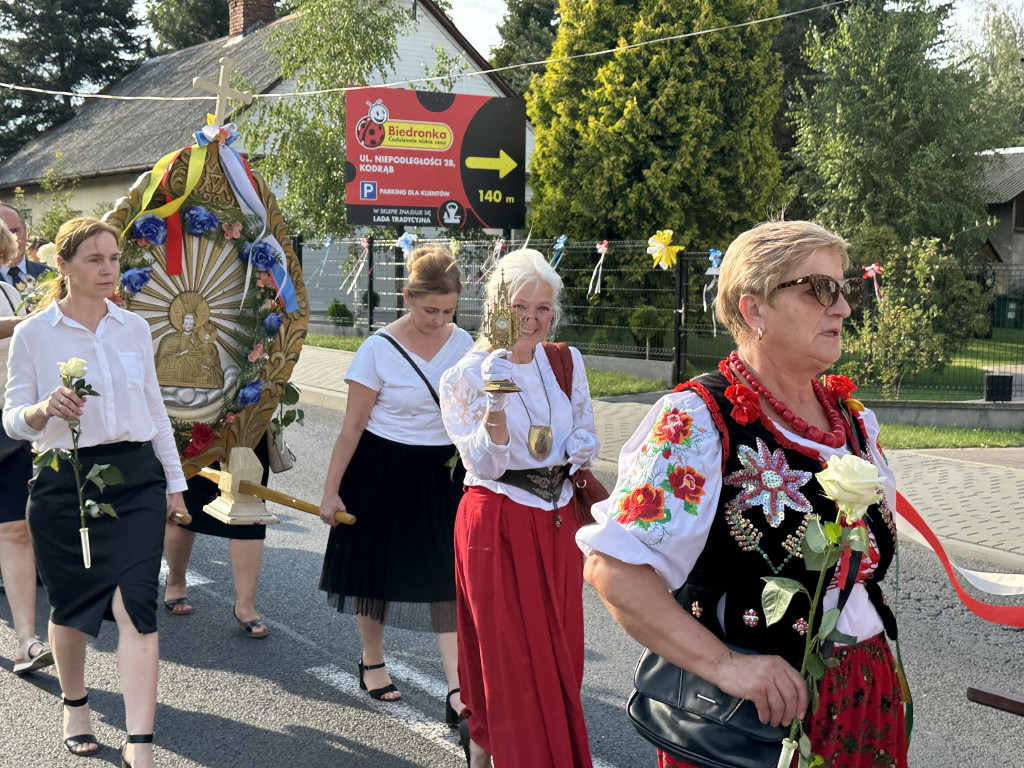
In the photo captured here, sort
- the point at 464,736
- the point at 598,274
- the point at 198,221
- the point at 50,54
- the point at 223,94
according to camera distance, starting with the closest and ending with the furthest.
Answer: the point at 464,736 → the point at 198,221 → the point at 223,94 → the point at 598,274 → the point at 50,54

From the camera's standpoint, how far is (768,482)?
1992 mm

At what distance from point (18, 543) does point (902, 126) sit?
26.8 meters

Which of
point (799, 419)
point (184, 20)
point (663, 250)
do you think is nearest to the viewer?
point (799, 419)

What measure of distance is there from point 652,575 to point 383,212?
19095 millimetres

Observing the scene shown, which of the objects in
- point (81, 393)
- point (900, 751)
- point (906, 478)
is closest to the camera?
point (900, 751)

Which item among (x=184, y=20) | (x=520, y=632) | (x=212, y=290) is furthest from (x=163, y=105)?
(x=520, y=632)

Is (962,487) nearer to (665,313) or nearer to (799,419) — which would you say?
(799,419)

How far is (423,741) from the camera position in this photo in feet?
13.5

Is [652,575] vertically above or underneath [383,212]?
underneath

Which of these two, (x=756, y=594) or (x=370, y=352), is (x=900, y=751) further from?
(x=370, y=352)

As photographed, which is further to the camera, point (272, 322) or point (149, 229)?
point (272, 322)

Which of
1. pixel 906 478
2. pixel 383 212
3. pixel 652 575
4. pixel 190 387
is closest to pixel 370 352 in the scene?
pixel 190 387

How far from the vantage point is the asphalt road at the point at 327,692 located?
4.01 m

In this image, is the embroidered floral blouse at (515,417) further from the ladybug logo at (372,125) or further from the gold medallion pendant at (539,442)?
the ladybug logo at (372,125)
